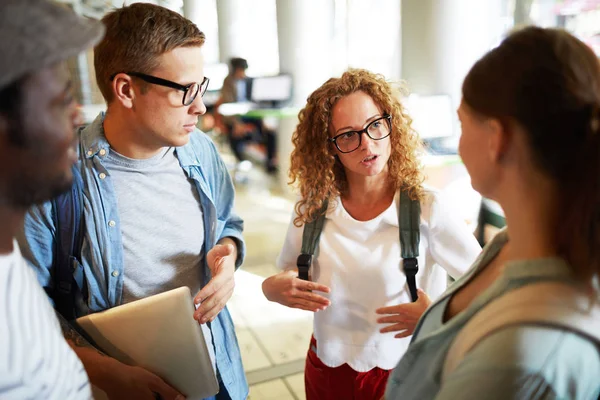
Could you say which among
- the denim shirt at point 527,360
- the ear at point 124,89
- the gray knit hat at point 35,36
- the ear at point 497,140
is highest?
the gray knit hat at point 35,36

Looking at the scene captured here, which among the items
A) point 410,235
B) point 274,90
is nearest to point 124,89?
point 410,235

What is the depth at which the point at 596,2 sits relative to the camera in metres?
3.70

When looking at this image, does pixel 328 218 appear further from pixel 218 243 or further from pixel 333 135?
pixel 218 243

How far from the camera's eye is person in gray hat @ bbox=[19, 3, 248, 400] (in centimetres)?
138

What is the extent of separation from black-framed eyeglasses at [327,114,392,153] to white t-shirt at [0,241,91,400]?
1.06 meters

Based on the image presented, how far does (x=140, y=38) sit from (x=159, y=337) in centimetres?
89

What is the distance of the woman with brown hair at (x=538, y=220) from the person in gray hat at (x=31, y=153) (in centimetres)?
65

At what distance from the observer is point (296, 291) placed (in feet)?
5.07

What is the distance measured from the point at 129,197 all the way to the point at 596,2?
13.2 feet

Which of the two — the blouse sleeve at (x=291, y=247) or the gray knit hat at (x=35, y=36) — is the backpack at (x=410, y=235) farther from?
the gray knit hat at (x=35, y=36)

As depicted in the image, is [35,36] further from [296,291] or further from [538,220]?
[296,291]

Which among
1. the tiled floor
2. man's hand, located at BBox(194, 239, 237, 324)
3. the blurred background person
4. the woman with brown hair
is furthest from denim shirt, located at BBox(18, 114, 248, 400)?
the blurred background person

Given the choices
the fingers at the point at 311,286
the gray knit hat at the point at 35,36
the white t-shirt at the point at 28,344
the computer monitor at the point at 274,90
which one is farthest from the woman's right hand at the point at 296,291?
the computer monitor at the point at 274,90

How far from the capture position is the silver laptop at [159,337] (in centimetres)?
122
